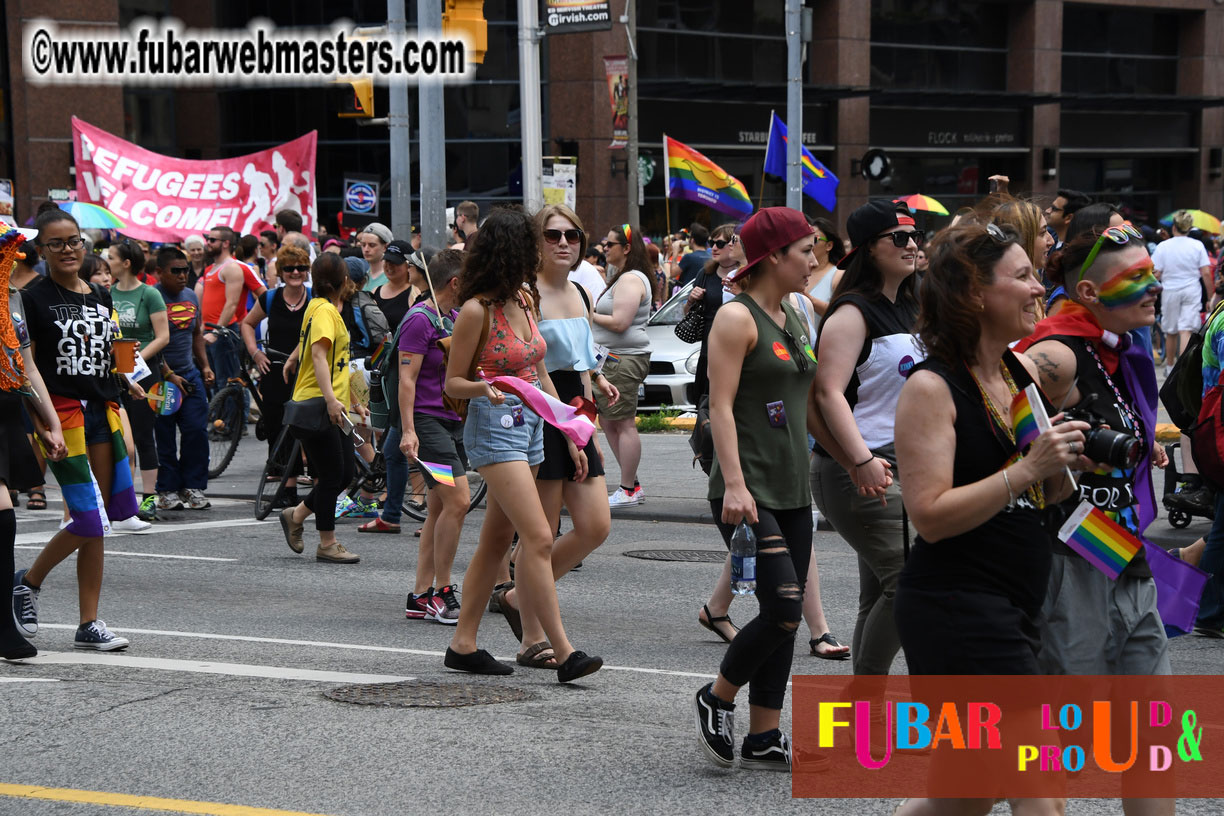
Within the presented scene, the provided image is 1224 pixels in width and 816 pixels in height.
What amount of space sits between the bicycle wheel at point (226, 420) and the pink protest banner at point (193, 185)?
7.42 meters

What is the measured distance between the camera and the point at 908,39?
40469mm

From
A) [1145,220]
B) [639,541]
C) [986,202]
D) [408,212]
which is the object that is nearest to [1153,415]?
[986,202]

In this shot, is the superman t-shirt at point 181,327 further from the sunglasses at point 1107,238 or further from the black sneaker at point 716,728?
the sunglasses at point 1107,238

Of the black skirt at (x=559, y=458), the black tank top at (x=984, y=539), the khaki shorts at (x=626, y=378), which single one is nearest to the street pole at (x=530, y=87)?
the khaki shorts at (x=626, y=378)

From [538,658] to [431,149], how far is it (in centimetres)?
1147

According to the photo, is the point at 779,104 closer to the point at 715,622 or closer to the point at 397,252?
the point at 397,252

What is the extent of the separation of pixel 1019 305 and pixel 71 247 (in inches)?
203

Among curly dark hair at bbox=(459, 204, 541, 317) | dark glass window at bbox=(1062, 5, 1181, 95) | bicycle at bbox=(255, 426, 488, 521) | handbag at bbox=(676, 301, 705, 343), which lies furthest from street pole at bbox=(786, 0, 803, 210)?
dark glass window at bbox=(1062, 5, 1181, 95)

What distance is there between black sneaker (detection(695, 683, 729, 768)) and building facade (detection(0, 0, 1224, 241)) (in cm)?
2738

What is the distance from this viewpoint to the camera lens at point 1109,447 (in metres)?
3.49

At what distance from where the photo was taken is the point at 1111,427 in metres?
4.04

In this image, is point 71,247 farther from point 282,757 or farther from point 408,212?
point 408,212

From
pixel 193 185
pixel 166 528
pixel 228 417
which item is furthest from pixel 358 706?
pixel 193 185

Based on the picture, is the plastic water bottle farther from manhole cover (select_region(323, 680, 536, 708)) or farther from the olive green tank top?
manhole cover (select_region(323, 680, 536, 708))
